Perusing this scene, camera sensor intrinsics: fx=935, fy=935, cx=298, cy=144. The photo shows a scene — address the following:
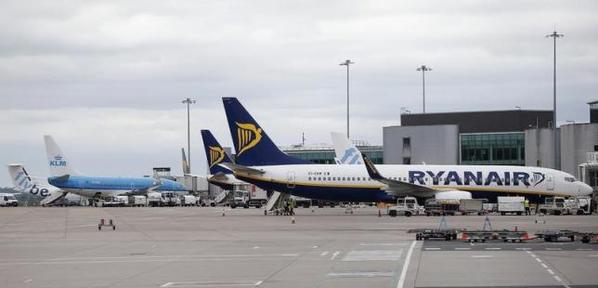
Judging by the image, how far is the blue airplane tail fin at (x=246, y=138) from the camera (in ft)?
247

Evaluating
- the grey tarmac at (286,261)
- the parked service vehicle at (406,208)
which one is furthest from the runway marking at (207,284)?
the parked service vehicle at (406,208)

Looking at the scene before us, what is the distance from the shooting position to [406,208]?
73.9 meters

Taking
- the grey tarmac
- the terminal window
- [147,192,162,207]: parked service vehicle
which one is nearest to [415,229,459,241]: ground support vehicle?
the grey tarmac

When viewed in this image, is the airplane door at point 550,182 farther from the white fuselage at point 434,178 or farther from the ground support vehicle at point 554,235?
the ground support vehicle at point 554,235

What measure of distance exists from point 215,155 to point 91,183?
44533 mm

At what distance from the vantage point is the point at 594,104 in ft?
336

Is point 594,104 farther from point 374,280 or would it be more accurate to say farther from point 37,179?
point 37,179

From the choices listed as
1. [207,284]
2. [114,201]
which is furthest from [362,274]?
[114,201]

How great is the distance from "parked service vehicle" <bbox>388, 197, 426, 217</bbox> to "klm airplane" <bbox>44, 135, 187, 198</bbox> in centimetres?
7151

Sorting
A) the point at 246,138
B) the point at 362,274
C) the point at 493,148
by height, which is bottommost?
the point at 362,274

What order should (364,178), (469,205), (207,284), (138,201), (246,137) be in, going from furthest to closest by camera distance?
(138,201) → (364,178) → (246,137) → (469,205) → (207,284)

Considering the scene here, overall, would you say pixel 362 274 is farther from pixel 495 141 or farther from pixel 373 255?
pixel 495 141

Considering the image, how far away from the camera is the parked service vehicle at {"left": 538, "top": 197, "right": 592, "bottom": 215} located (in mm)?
76562

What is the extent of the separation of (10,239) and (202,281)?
25676 millimetres
